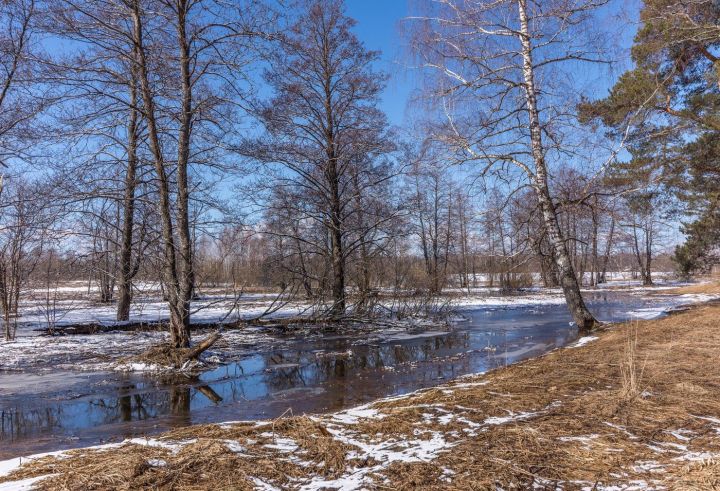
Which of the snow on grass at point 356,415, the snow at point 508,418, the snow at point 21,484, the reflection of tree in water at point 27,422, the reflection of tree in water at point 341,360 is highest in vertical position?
the snow at point 21,484

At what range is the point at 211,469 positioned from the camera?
2773 mm

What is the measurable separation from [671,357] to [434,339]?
6725mm

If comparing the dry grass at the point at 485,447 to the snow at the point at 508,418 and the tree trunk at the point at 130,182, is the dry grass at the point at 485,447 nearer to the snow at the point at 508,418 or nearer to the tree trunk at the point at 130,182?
the snow at the point at 508,418

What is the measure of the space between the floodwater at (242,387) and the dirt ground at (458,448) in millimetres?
692

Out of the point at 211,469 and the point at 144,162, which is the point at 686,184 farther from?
the point at 211,469

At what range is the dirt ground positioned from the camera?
260 cm

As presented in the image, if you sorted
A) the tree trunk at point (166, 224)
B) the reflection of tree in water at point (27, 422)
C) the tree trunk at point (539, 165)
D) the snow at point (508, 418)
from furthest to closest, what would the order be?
1. the tree trunk at point (539, 165)
2. the tree trunk at point (166, 224)
3. the reflection of tree in water at point (27, 422)
4. the snow at point (508, 418)

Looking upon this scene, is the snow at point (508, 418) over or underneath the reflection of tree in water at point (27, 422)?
over

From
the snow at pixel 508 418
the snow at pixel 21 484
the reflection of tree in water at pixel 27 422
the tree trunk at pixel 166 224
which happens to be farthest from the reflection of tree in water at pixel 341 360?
the snow at pixel 21 484

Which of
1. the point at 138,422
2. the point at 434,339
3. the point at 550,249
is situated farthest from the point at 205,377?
the point at 550,249

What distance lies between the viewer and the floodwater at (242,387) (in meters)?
5.18

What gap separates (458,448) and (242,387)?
15.6 feet

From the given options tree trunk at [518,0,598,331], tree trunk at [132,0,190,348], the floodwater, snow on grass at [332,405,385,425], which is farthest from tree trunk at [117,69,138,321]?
tree trunk at [518,0,598,331]

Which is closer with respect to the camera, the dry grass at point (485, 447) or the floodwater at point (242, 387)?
the dry grass at point (485, 447)
